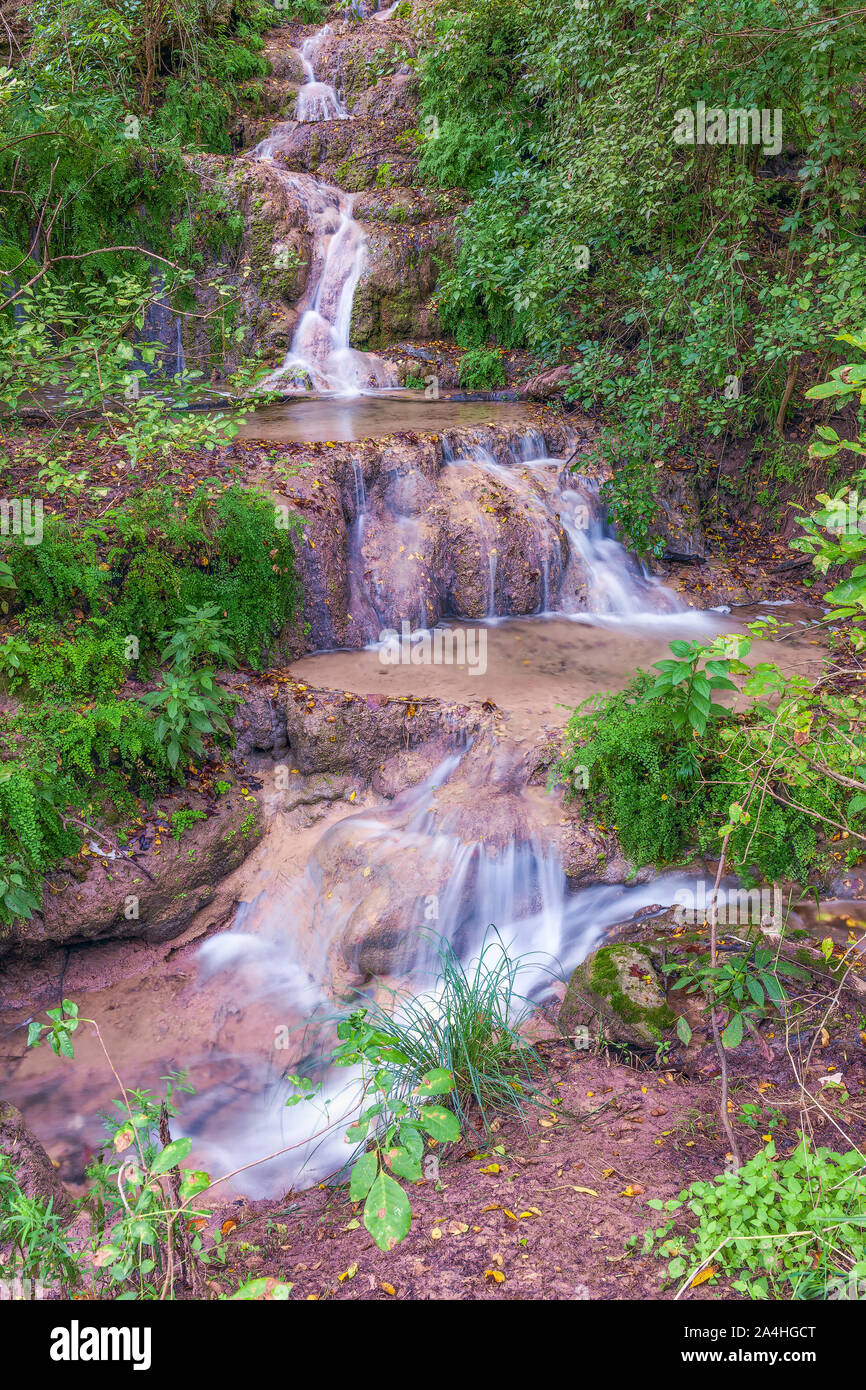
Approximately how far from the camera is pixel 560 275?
8.97m

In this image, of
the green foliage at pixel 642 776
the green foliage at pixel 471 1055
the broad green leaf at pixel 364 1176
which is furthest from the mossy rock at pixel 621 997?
the broad green leaf at pixel 364 1176

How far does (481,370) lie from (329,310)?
2.56m

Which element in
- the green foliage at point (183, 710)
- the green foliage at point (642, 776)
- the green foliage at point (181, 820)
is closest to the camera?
the green foliage at point (642, 776)

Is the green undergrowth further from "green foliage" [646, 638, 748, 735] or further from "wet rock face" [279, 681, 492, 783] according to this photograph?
"green foliage" [646, 638, 748, 735]

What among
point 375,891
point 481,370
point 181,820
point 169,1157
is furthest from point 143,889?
point 481,370

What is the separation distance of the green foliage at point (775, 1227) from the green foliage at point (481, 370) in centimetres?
1059

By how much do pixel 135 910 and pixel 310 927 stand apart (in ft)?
4.05

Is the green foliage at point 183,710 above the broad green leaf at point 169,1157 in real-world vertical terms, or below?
above

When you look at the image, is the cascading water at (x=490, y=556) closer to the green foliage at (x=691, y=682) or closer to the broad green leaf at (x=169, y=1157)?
A: the green foliage at (x=691, y=682)

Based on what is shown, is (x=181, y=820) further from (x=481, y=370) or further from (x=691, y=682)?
(x=481, y=370)

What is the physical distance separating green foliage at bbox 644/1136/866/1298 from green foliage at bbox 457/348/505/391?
10.6 meters

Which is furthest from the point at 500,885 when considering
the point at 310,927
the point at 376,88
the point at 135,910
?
the point at 376,88

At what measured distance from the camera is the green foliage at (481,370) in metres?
11.2
